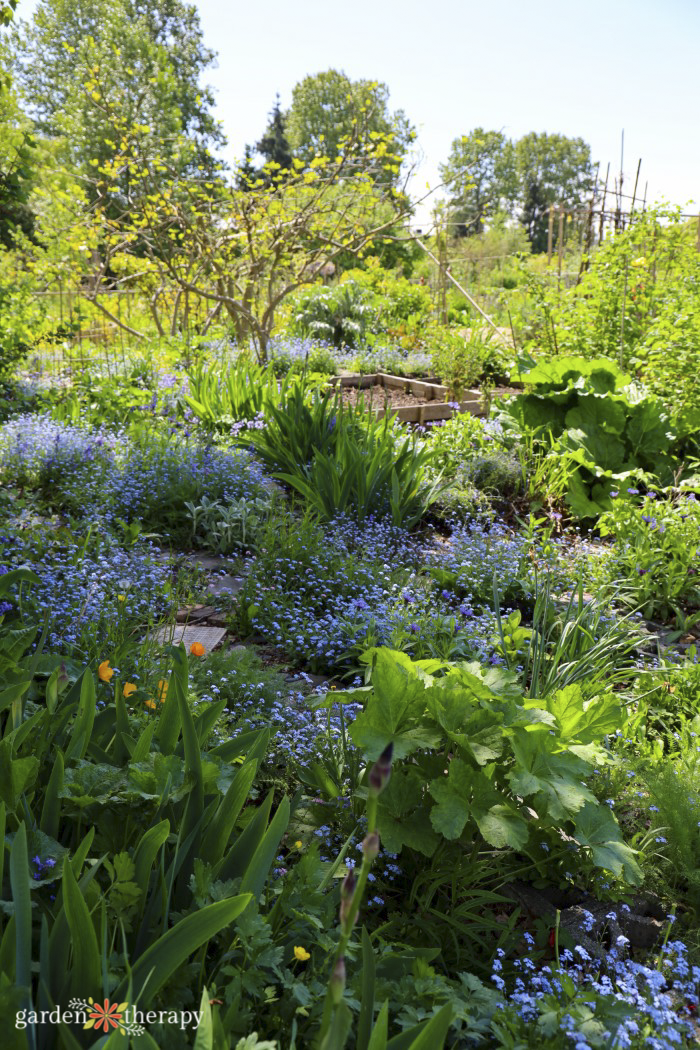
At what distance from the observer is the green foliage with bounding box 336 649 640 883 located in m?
1.70

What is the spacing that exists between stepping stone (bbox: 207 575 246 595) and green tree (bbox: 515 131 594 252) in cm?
6968

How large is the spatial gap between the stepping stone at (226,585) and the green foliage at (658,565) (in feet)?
5.93

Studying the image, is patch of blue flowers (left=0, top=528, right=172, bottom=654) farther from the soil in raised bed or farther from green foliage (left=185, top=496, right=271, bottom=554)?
the soil in raised bed

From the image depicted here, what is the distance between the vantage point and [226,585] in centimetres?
377

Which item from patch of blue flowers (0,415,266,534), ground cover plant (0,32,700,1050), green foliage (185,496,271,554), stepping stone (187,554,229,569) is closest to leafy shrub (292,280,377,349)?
ground cover plant (0,32,700,1050)

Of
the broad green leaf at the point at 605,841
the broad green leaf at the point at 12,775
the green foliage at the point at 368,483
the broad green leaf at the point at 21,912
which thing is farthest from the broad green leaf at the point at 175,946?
the green foliage at the point at 368,483

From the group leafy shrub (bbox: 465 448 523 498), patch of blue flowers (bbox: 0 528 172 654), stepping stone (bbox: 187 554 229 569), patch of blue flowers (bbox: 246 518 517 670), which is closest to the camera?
patch of blue flowers (bbox: 0 528 172 654)

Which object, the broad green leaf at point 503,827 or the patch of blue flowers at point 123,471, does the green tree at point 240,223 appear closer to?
the patch of blue flowers at point 123,471

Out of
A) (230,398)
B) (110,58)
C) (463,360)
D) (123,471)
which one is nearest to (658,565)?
(123,471)

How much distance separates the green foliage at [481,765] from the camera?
1699 millimetres

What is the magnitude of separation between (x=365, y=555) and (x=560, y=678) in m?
1.51

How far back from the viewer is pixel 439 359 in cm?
896

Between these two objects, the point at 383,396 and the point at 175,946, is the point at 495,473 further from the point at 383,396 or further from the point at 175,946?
the point at 175,946

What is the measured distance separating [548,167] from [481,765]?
251 feet
